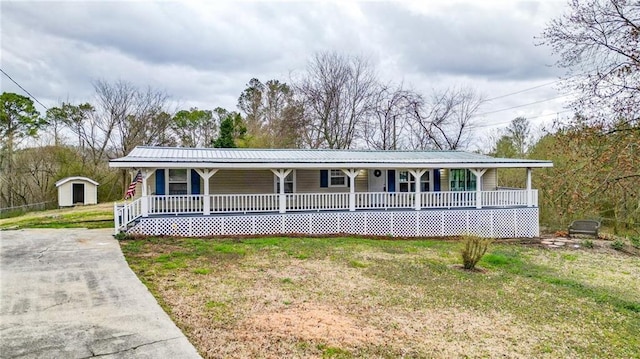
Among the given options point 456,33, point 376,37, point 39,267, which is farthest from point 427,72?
point 39,267

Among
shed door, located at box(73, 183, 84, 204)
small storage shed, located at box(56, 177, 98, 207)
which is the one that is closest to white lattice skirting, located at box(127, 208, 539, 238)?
small storage shed, located at box(56, 177, 98, 207)

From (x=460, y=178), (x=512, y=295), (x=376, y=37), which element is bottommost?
(x=512, y=295)

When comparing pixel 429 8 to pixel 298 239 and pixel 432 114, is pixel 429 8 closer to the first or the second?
pixel 298 239

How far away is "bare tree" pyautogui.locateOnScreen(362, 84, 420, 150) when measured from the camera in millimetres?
30531

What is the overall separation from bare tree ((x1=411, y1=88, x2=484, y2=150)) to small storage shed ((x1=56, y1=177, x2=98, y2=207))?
23671mm

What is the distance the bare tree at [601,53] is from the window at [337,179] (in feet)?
30.7

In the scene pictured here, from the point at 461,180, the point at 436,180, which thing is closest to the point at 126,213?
the point at 436,180

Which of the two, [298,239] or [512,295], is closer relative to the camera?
[512,295]

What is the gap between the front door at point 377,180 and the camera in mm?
16609

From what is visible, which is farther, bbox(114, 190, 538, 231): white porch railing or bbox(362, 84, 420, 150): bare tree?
bbox(362, 84, 420, 150): bare tree

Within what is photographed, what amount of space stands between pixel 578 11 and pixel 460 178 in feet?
33.9

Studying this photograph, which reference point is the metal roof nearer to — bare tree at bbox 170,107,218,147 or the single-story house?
the single-story house

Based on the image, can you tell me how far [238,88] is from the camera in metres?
37.2

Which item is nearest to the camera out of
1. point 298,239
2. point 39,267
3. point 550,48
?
point 39,267
